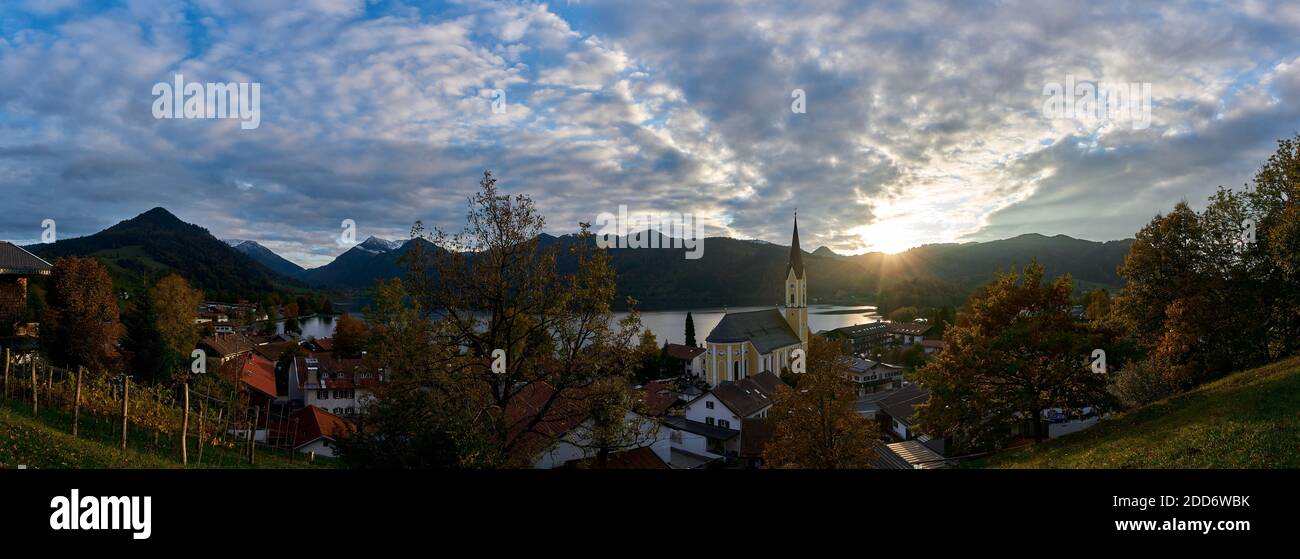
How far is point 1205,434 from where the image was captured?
34.7ft

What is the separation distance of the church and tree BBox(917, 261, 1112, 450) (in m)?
37.8

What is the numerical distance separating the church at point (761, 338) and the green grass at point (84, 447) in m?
44.1

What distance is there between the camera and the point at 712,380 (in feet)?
200

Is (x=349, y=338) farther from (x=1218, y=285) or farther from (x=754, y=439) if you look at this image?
(x=1218, y=285)

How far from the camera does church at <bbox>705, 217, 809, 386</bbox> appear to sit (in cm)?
6056

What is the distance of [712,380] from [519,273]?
5179 centimetres

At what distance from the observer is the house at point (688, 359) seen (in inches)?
2530

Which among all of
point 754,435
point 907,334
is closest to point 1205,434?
point 754,435

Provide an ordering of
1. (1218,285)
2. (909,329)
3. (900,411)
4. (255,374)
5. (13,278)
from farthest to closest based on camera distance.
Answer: (909,329)
(255,374)
(900,411)
(13,278)
(1218,285)

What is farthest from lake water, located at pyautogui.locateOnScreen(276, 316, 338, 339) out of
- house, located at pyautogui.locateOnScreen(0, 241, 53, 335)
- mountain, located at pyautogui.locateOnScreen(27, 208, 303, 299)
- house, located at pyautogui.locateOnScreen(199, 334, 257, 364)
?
house, located at pyautogui.locateOnScreen(0, 241, 53, 335)

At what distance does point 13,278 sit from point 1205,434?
155 feet
